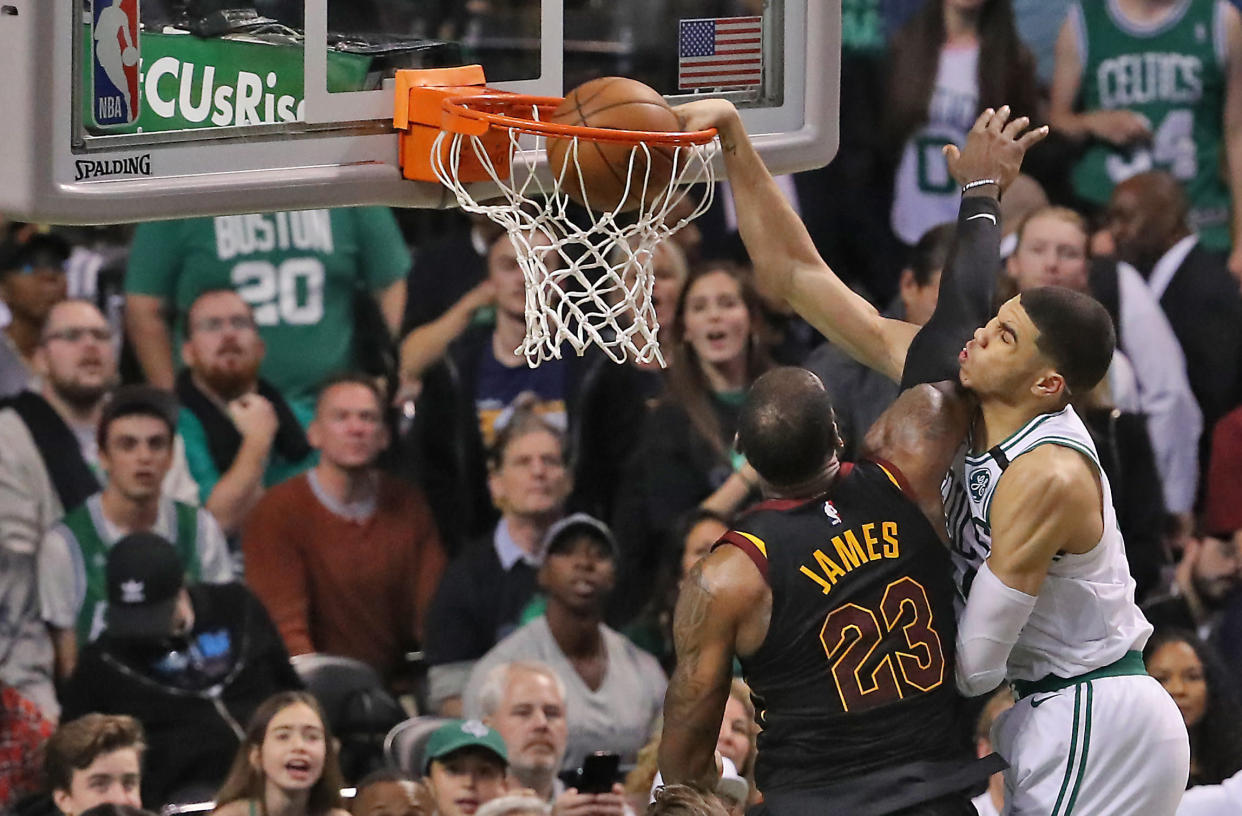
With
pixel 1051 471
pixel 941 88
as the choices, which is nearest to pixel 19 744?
pixel 1051 471

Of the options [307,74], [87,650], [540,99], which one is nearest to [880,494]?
[540,99]

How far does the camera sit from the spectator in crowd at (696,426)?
6457 mm

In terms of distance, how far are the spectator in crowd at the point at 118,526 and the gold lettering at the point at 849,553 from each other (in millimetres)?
2857

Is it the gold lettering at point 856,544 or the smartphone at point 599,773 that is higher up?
the gold lettering at point 856,544

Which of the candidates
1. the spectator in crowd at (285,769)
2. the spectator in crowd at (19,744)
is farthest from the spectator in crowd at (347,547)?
the spectator in crowd at (19,744)

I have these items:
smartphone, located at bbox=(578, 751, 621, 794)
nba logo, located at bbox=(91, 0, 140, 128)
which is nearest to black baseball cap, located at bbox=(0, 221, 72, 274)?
nba logo, located at bbox=(91, 0, 140, 128)

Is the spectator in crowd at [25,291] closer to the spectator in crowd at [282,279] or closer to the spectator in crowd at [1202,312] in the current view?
the spectator in crowd at [282,279]

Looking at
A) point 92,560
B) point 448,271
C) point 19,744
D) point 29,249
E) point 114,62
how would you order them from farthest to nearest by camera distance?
point 448,271, point 29,249, point 92,560, point 19,744, point 114,62

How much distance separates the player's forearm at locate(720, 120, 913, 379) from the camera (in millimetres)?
4371

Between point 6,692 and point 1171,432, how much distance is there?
420 cm

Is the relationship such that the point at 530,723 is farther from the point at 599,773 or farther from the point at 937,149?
the point at 937,149

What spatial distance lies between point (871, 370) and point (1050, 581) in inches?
97.6

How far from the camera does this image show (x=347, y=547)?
625 centimetres

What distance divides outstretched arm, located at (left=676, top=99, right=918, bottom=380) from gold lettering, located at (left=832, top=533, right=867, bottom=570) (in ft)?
2.49
